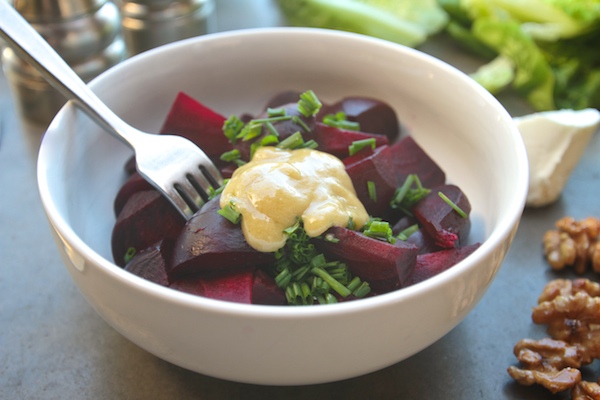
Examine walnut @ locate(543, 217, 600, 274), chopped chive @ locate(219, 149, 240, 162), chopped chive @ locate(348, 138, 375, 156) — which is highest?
chopped chive @ locate(348, 138, 375, 156)

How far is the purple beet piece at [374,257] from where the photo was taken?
146 centimetres

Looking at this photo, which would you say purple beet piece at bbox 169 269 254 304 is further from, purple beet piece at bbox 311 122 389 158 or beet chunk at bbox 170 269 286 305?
purple beet piece at bbox 311 122 389 158

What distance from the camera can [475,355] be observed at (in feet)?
5.36

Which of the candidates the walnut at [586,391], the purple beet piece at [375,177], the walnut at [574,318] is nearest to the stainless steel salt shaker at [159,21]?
the purple beet piece at [375,177]

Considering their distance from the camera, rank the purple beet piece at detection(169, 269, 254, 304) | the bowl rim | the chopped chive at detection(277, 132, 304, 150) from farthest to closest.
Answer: the chopped chive at detection(277, 132, 304, 150), the purple beet piece at detection(169, 269, 254, 304), the bowl rim

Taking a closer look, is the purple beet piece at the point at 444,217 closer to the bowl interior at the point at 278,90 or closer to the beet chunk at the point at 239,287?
the bowl interior at the point at 278,90

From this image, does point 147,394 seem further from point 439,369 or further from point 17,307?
point 439,369

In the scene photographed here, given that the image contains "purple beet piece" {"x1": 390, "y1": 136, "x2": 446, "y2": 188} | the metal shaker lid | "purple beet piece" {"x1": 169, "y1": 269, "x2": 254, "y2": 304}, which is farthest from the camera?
the metal shaker lid

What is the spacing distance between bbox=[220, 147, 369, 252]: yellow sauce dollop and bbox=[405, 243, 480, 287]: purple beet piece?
6.5 inches

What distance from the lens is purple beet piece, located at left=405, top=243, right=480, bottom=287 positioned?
154cm

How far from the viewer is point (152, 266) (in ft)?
4.91

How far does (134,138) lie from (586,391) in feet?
3.99

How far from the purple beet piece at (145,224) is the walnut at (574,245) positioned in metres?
1.05

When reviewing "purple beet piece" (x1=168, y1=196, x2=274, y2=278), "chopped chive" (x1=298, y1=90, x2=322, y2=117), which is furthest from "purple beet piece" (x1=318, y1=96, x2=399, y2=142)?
"purple beet piece" (x1=168, y1=196, x2=274, y2=278)
